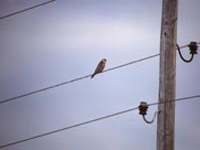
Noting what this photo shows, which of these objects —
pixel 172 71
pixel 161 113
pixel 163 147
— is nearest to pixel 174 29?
pixel 172 71

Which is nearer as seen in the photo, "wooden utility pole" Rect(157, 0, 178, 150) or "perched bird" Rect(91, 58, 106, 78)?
"wooden utility pole" Rect(157, 0, 178, 150)

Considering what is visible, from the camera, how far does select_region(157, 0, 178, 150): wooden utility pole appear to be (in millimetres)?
7805

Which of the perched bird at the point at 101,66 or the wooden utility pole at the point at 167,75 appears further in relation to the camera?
the perched bird at the point at 101,66

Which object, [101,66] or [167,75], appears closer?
[167,75]

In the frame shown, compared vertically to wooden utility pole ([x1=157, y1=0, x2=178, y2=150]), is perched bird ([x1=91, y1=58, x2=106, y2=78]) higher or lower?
higher

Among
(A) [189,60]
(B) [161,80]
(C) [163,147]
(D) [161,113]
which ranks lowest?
(C) [163,147]

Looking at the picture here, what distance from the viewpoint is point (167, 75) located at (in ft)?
26.2

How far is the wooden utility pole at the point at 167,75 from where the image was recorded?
7805mm

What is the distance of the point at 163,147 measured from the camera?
7734 millimetres

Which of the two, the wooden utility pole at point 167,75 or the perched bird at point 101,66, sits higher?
the perched bird at point 101,66

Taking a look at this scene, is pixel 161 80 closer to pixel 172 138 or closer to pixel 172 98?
pixel 172 98

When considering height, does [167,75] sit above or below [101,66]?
below

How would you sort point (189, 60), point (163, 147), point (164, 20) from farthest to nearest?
1. point (189, 60)
2. point (164, 20)
3. point (163, 147)

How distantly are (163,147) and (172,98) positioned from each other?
0.86 m
